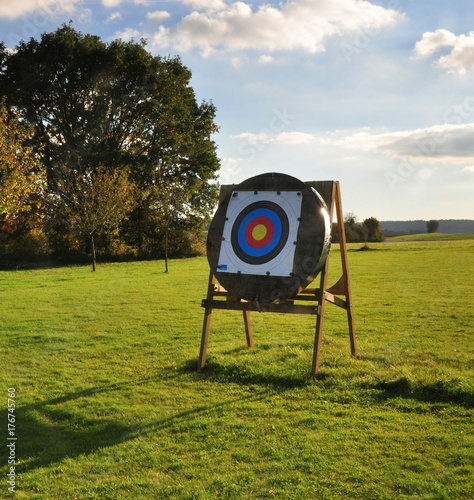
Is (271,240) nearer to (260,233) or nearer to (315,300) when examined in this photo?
(260,233)

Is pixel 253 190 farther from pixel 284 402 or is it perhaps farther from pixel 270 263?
pixel 284 402

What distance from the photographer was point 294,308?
702 centimetres

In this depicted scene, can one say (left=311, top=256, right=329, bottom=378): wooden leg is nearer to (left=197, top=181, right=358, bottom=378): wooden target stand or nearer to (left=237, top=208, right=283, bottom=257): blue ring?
(left=197, top=181, right=358, bottom=378): wooden target stand

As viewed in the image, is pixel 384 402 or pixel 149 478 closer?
pixel 149 478

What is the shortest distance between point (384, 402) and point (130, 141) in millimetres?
33408

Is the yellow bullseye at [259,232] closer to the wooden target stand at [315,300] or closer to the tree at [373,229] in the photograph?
the wooden target stand at [315,300]

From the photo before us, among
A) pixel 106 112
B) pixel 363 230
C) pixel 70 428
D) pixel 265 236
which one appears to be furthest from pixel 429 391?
pixel 363 230

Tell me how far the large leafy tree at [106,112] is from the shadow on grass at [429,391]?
24327mm

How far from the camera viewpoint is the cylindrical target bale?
278 inches

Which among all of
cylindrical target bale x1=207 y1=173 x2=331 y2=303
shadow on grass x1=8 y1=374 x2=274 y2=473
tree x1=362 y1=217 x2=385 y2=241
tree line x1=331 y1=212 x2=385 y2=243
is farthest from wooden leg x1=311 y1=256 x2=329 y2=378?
tree x1=362 y1=217 x2=385 y2=241

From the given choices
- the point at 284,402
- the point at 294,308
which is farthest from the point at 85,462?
the point at 294,308

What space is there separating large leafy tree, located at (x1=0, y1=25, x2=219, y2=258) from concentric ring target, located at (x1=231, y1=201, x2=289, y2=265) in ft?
74.1

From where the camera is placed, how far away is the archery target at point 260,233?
7238 mm

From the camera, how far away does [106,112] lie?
3444cm
